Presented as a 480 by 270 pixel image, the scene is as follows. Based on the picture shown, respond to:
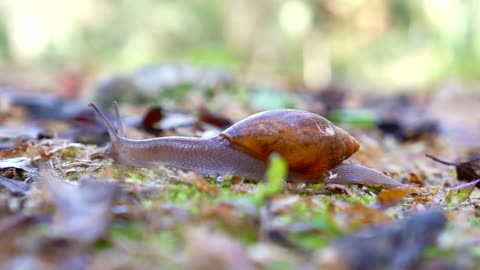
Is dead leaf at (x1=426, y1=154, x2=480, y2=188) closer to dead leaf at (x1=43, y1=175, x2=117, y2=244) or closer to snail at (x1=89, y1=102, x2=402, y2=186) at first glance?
snail at (x1=89, y1=102, x2=402, y2=186)

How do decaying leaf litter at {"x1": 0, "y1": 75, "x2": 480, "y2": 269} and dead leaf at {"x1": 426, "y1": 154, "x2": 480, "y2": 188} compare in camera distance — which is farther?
dead leaf at {"x1": 426, "y1": 154, "x2": 480, "y2": 188}

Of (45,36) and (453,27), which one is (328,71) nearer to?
(453,27)

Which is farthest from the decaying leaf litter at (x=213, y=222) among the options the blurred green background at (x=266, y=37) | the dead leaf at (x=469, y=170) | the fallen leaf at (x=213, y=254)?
the blurred green background at (x=266, y=37)

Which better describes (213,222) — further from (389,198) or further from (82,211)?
(389,198)

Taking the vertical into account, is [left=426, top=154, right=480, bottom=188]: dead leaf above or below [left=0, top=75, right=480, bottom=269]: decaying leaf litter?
below

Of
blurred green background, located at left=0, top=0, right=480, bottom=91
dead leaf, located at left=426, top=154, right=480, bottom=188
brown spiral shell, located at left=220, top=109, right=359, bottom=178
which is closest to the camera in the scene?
brown spiral shell, located at left=220, top=109, right=359, bottom=178

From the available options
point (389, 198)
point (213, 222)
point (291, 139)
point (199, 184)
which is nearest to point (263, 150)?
point (291, 139)

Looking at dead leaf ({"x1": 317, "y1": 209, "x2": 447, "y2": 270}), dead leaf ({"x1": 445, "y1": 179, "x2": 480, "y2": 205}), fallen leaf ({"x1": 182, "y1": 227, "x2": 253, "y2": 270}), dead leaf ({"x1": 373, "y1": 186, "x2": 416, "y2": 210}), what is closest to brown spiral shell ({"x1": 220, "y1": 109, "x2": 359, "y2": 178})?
dead leaf ({"x1": 373, "y1": 186, "x2": 416, "y2": 210})

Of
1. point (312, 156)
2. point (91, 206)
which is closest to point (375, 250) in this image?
point (91, 206)
